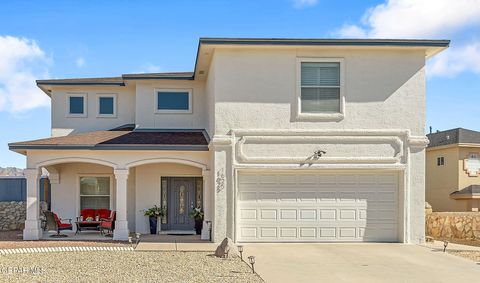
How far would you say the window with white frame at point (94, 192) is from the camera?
74.5ft

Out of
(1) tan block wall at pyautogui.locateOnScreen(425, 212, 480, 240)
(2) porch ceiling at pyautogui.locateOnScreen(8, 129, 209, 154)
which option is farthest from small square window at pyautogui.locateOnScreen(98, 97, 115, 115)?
(1) tan block wall at pyautogui.locateOnScreen(425, 212, 480, 240)

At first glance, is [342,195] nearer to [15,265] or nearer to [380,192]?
[380,192]

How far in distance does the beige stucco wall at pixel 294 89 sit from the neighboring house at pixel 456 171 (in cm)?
1223

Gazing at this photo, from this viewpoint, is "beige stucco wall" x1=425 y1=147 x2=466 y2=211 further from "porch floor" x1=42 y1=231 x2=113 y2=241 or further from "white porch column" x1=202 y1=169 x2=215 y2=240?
"porch floor" x1=42 y1=231 x2=113 y2=241

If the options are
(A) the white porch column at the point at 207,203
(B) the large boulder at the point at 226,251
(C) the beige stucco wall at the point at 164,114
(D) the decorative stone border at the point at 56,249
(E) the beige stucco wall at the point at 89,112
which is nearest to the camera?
(B) the large boulder at the point at 226,251

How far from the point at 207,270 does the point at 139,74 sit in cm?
1154

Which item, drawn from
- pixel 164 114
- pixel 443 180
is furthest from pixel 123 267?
pixel 443 180

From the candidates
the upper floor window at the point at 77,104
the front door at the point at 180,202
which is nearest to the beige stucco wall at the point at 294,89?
the front door at the point at 180,202

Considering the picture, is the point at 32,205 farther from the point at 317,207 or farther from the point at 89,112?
the point at 317,207

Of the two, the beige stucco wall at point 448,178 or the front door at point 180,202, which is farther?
the beige stucco wall at point 448,178

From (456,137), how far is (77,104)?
18834mm

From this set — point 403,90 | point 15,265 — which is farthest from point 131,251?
point 403,90

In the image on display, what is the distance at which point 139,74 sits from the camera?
2280 centimetres

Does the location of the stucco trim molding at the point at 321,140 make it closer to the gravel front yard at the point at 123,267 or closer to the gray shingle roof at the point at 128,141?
the gray shingle roof at the point at 128,141
